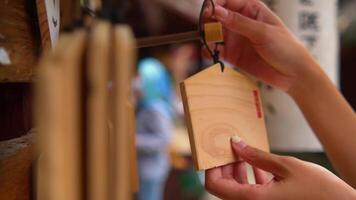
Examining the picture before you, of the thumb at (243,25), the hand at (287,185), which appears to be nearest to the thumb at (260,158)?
the hand at (287,185)

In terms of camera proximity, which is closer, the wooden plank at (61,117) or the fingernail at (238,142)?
the wooden plank at (61,117)

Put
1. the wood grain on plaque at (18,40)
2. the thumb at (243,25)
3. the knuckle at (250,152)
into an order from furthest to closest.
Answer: the thumb at (243,25) < the knuckle at (250,152) < the wood grain on plaque at (18,40)

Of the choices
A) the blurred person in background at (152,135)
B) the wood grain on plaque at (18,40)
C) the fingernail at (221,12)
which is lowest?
the blurred person in background at (152,135)

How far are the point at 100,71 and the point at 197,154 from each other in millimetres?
349

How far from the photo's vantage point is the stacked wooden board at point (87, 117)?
28 cm

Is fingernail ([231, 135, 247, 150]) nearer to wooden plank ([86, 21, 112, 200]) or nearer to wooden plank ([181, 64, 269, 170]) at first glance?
wooden plank ([181, 64, 269, 170])

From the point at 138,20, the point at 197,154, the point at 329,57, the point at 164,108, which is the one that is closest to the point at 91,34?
the point at 197,154

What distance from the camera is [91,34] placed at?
306mm

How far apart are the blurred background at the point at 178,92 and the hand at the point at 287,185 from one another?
12.1 inches

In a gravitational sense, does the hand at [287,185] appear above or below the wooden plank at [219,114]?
below

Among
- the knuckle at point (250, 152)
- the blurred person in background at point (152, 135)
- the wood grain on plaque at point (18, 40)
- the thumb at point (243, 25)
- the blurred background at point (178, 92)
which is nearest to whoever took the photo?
the wood grain on plaque at point (18, 40)

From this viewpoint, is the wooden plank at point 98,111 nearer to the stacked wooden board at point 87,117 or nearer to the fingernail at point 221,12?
the stacked wooden board at point 87,117

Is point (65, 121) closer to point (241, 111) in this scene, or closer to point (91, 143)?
point (91, 143)

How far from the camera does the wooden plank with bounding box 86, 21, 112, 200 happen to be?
294 millimetres
